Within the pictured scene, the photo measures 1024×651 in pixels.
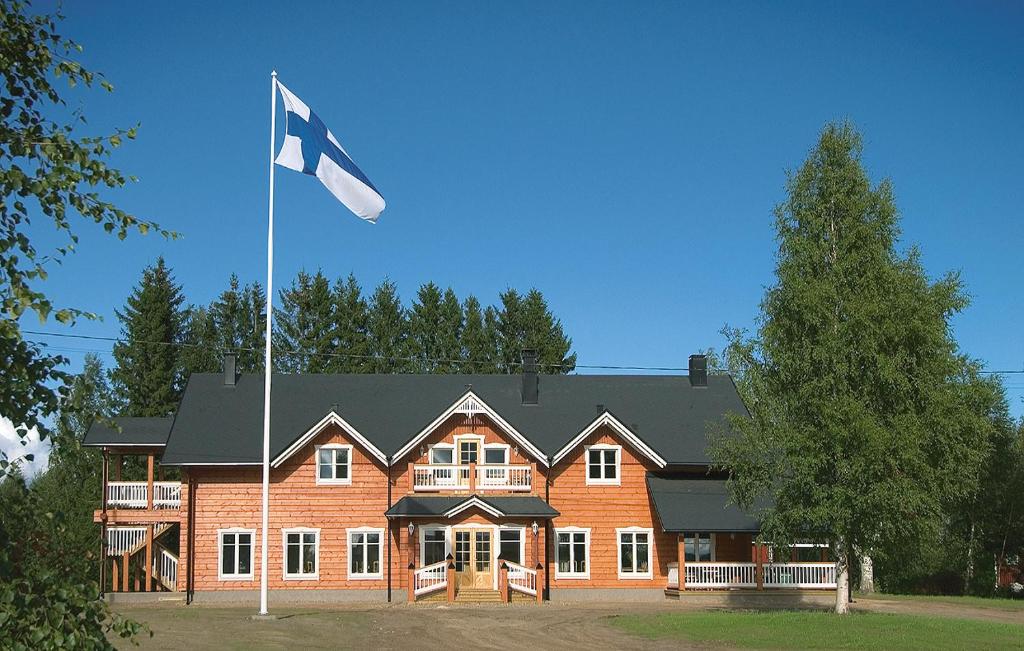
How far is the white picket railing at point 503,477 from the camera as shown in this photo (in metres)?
39.6

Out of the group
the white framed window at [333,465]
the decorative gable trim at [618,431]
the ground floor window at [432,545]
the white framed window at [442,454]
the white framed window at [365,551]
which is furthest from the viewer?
the white framed window at [442,454]

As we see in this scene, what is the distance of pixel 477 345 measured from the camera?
67.5m

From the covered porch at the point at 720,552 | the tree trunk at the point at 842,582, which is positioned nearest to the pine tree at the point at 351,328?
the covered porch at the point at 720,552

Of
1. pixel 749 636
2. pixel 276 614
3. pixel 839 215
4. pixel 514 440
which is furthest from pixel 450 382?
pixel 749 636

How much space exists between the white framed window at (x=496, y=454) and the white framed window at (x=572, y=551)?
318cm

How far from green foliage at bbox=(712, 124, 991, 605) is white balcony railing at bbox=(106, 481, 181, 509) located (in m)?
20.0

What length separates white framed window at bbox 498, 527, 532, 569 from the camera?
39.0 m

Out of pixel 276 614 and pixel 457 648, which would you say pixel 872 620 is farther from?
pixel 276 614

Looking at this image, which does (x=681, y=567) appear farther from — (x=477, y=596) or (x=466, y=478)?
(x=466, y=478)

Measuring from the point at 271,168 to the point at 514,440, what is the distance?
14.8 m

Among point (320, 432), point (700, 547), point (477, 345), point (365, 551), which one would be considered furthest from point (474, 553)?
point (477, 345)

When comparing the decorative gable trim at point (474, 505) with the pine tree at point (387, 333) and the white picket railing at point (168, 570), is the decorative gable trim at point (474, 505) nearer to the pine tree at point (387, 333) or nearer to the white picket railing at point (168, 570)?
the white picket railing at point (168, 570)

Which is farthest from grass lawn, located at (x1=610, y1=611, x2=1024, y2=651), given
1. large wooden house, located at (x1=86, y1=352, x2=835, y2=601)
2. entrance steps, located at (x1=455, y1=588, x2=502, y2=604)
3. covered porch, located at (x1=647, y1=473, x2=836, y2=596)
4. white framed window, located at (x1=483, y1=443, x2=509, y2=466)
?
white framed window, located at (x1=483, y1=443, x2=509, y2=466)

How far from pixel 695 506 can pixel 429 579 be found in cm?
959
